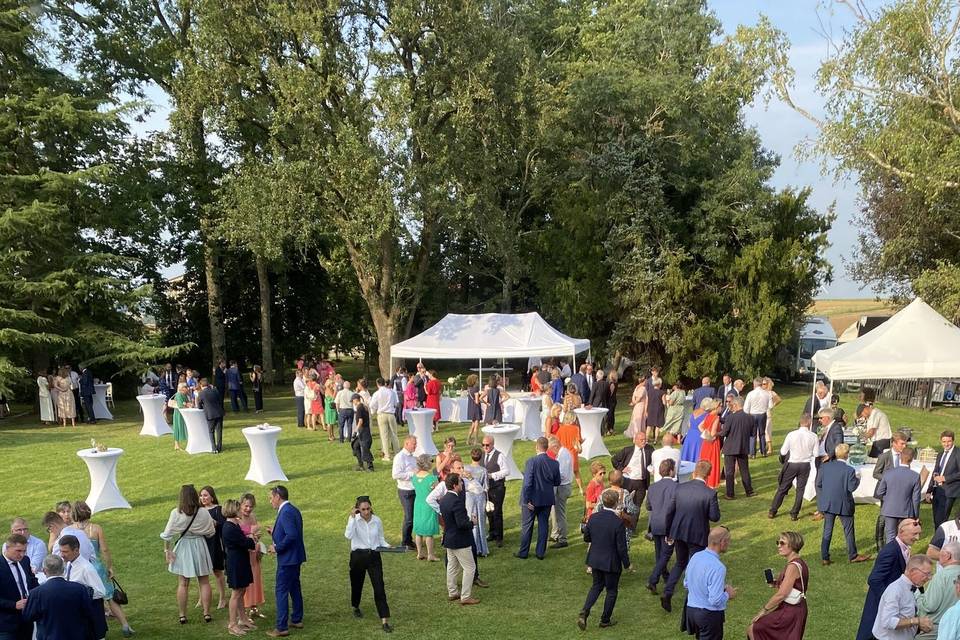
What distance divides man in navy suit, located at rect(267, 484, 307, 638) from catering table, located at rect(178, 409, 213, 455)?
9.18 metres

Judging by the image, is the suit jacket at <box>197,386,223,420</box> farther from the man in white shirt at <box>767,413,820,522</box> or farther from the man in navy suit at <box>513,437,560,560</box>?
the man in white shirt at <box>767,413,820,522</box>

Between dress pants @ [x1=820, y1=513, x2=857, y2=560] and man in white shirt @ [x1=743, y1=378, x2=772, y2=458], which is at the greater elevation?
man in white shirt @ [x1=743, y1=378, x2=772, y2=458]

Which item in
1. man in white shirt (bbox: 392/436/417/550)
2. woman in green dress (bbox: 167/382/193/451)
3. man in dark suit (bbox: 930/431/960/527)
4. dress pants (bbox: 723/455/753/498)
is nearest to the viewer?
man in dark suit (bbox: 930/431/960/527)

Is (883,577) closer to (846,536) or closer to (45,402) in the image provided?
(846,536)

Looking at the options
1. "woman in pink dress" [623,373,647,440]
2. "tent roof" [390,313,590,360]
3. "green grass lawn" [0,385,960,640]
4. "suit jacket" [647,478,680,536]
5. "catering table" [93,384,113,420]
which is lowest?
"green grass lawn" [0,385,960,640]

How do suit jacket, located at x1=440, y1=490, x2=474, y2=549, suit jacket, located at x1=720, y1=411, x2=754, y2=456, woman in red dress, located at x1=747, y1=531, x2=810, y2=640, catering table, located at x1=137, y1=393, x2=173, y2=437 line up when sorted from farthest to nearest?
catering table, located at x1=137, y1=393, x2=173, y2=437
suit jacket, located at x1=720, y1=411, x2=754, y2=456
suit jacket, located at x1=440, y1=490, x2=474, y2=549
woman in red dress, located at x1=747, y1=531, x2=810, y2=640

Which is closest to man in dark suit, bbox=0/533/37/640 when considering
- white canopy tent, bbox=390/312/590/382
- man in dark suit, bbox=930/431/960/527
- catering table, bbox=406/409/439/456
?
catering table, bbox=406/409/439/456

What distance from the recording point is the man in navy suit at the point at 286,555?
7289mm

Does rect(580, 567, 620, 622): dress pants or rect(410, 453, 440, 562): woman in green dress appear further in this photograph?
rect(410, 453, 440, 562): woman in green dress

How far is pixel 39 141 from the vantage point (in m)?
22.7

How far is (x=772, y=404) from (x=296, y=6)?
16.2 m

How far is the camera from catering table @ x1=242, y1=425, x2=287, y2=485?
13.4m

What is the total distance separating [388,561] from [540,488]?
215 cm

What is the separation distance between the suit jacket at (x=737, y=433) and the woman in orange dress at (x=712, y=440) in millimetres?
155
